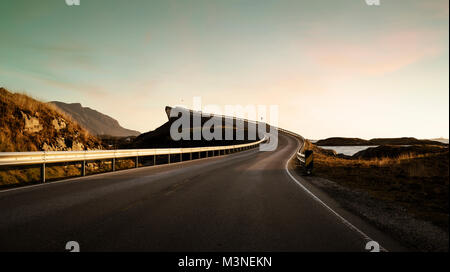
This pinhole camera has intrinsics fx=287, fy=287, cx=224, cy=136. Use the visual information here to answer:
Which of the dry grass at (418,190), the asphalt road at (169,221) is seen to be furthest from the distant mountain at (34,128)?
the dry grass at (418,190)

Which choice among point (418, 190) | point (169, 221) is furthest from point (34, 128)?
point (418, 190)

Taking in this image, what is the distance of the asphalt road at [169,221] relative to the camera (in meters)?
4.18

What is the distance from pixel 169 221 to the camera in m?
5.36

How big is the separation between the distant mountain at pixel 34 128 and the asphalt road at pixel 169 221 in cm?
559

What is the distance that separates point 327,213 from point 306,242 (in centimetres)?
228

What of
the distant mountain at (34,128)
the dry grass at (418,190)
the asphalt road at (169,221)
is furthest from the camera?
the distant mountain at (34,128)

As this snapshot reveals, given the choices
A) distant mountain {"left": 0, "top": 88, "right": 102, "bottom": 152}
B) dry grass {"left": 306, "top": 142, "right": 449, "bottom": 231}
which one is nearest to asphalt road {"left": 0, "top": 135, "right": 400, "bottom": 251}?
dry grass {"left": 306, "top": 142, "right": 449, "bottom": 231}

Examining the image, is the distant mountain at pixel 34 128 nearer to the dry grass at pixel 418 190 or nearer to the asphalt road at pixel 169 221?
the asphalt road at pixel 169 221

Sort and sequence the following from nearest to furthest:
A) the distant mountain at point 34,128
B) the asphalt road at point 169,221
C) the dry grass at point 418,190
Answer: the asphalt road at point 169,221 < the dry grass at point 418,190 < the distant mountain at point 34,128

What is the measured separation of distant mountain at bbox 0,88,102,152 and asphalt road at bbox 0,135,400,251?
5.59m

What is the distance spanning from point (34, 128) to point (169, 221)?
12282mm

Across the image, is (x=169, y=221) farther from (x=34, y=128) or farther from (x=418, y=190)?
(x=34, y=128)
